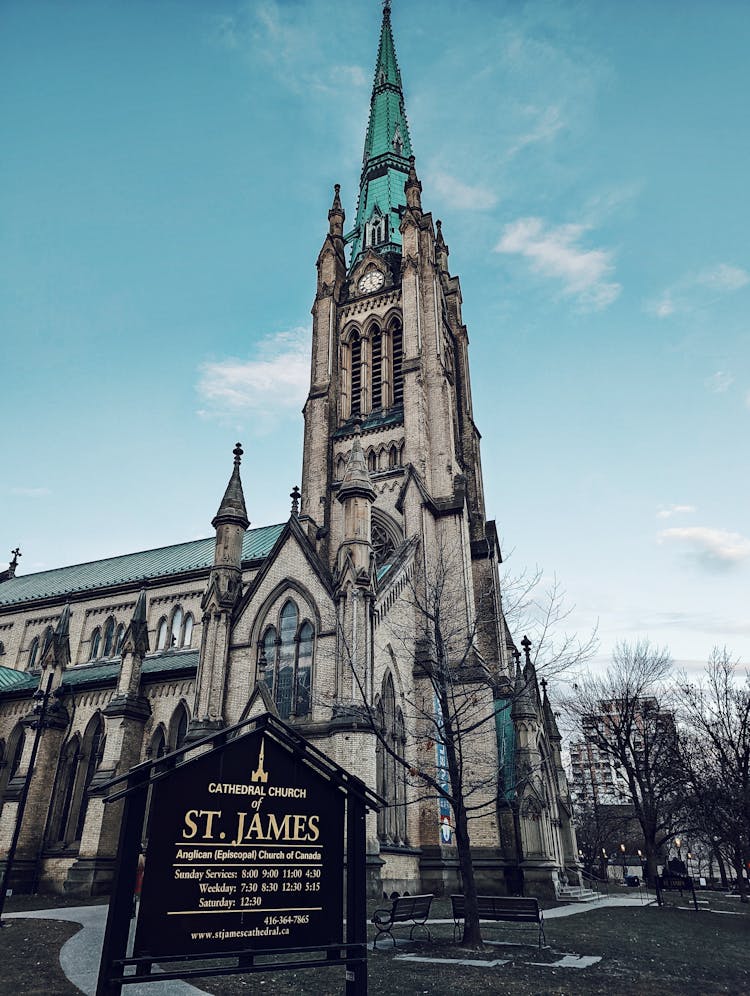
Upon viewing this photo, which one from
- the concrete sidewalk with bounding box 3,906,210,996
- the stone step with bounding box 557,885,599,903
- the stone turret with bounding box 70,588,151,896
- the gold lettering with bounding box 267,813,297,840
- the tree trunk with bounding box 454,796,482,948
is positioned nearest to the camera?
the gold lettering with bounding box 267,813,297,840

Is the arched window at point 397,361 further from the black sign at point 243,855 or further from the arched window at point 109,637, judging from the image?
the black sign at point 243,855

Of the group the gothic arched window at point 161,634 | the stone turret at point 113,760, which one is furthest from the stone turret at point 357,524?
the gothic arched window at point 161,634

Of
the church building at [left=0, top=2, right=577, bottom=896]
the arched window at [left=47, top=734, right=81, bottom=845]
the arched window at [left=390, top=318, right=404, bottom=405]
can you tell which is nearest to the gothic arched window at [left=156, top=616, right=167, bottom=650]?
the church building at [left=0, top=2, right=577, bottom=896]

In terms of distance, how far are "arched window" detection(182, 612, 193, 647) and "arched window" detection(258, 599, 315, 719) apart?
1181 centimetres

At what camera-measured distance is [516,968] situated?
1059 cm

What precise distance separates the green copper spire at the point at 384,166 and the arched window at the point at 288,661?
2855 cm

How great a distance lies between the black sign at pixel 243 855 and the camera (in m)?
5.86

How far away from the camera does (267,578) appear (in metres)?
23.9

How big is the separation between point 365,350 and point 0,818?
2781 cm

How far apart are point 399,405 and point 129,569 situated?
60.0 ft

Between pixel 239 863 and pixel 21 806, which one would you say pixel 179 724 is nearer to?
pixel 21 806

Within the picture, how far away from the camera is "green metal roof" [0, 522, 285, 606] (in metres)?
36.2

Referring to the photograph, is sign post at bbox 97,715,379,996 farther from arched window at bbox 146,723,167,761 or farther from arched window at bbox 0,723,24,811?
arched window at bbox 0,723,24,811

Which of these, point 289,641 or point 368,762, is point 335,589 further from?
point 368,762
